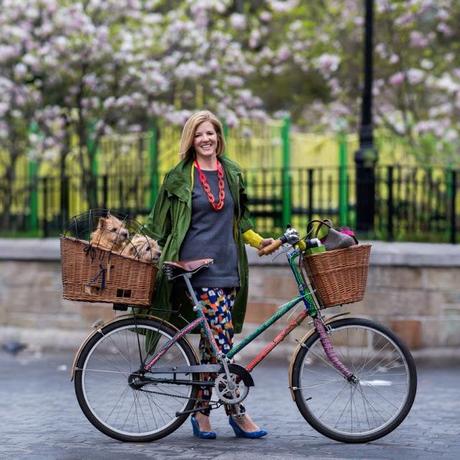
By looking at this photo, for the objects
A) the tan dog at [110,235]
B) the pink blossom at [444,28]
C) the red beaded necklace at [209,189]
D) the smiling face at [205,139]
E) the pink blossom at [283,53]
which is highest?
the pink blossom at [444,28]

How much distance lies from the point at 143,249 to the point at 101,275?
266 mm

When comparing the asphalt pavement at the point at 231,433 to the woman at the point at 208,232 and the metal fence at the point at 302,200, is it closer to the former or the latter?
the woman at the point at 208,232

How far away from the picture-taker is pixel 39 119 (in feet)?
50.6

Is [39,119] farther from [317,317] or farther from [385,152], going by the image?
[317,317]

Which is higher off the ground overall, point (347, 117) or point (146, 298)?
point (347, 117)

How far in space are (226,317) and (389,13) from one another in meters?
11.3

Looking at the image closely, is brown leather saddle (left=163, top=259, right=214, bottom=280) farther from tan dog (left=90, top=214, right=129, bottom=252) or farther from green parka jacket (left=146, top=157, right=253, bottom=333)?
tan dog (left=90, top=214, right=129, bottom=252)

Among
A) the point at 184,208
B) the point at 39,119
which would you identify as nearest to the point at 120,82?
the point at 39,119

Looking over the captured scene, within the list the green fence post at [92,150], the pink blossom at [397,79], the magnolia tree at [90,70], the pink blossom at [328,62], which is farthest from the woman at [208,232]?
the pink blossom at [328,62]

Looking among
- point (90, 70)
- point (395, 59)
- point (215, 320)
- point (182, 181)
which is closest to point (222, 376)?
point (215, 320)

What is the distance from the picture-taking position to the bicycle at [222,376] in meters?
6.55

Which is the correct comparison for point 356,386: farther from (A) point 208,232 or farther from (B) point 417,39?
(B) point 417,39

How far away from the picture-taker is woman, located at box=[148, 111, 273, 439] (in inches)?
265

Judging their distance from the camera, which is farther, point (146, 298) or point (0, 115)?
point (0, 115)
